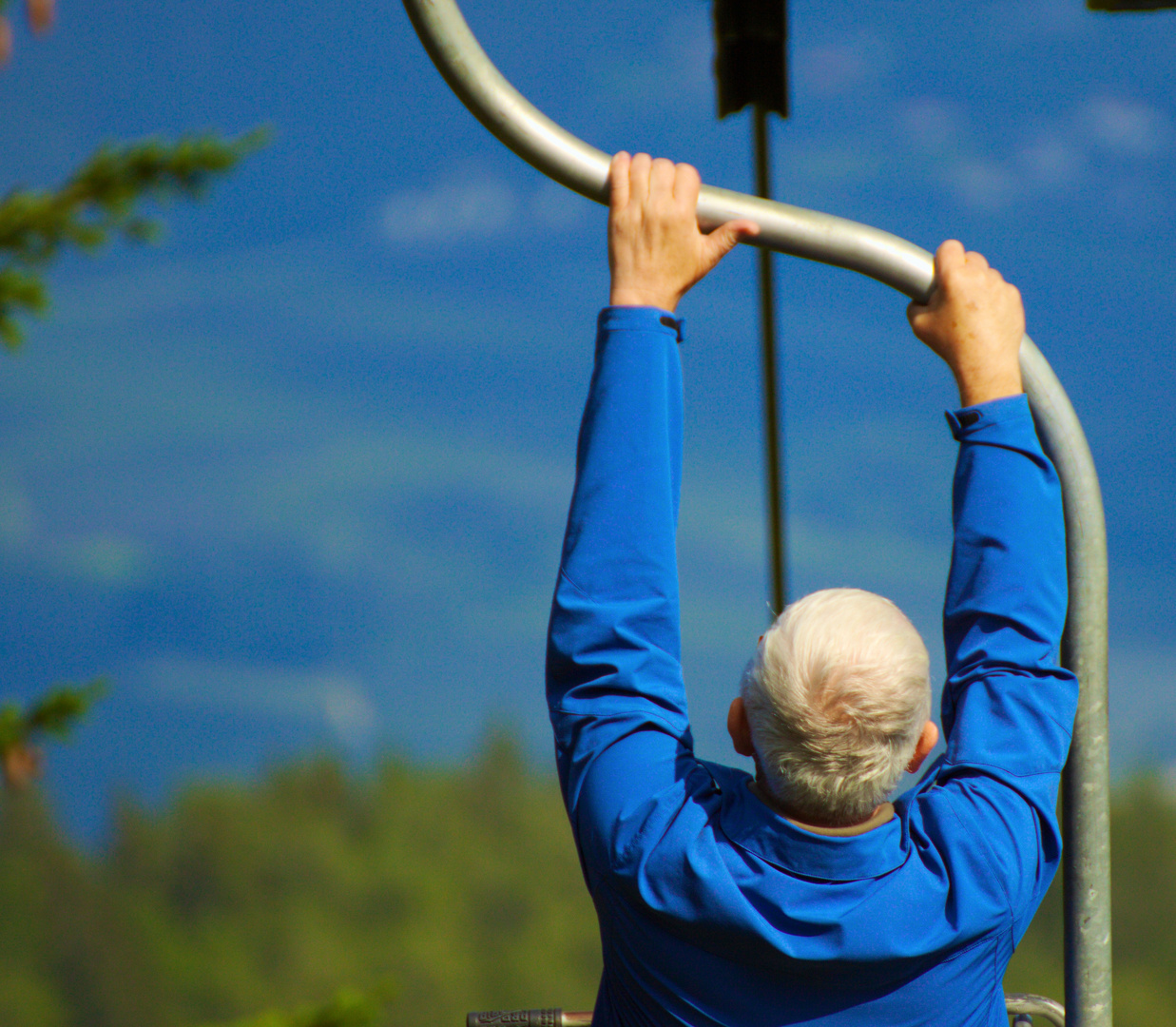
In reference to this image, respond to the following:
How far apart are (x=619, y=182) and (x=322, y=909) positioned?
116ft

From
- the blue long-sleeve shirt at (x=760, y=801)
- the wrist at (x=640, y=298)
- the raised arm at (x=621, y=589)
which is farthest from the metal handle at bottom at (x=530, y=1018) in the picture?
the wrist at (x=640, y=298)

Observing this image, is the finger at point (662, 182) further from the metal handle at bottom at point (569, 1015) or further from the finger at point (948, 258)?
the metal handle at bottom at point (569, 1015)

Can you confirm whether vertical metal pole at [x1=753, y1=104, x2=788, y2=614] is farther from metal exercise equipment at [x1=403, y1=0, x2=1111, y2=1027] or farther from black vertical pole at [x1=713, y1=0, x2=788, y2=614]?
metal exercise equipment at [x1=403, y1=0, x2=1111, y2=1027]

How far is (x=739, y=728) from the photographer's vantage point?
850 millimetres

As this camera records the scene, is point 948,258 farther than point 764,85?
No

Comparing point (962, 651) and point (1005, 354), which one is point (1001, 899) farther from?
point (1005, 354)

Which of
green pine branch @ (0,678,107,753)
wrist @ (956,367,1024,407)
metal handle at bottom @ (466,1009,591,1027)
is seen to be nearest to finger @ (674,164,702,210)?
wrist @ (956,367,1024,407)

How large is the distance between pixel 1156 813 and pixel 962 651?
38.1 meters

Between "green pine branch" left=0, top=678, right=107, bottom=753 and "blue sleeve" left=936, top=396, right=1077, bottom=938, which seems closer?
"blue sleeve" left=936, top=396, right=1077, bottom=938

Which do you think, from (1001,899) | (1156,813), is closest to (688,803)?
(1001,899)

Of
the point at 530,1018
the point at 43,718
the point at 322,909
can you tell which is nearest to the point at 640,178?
the point at 530,1018

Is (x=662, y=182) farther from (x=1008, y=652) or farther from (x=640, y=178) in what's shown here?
(x=1008, y=652)

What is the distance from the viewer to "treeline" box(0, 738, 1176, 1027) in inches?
1194

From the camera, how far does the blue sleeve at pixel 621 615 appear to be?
81 centimetres
